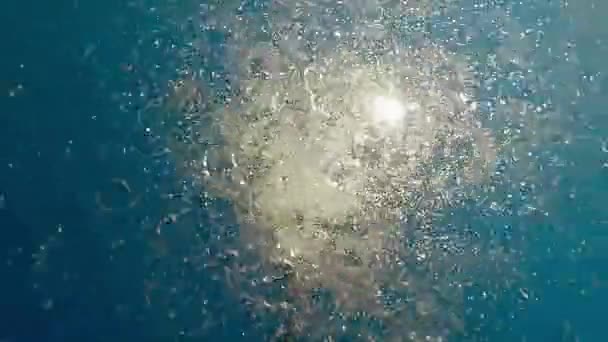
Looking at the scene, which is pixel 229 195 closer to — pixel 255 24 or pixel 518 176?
pixel 255 24

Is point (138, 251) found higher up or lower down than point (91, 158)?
lower down

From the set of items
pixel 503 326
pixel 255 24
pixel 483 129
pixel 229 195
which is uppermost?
pixel 255 24

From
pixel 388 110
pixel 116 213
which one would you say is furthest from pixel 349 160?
pixel 116 213

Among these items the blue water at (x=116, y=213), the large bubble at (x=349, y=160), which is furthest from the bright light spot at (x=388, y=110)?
the blue water at (x=116, y=213)

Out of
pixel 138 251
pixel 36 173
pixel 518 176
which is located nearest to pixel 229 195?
pixel 138 251

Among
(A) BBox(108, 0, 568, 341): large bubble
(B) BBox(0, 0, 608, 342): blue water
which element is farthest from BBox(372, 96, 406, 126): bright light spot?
(B) BBox(0, 0, 608, 342): blue water

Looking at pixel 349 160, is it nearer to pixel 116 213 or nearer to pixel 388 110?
pixel 388 110

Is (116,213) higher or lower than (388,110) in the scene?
lower
